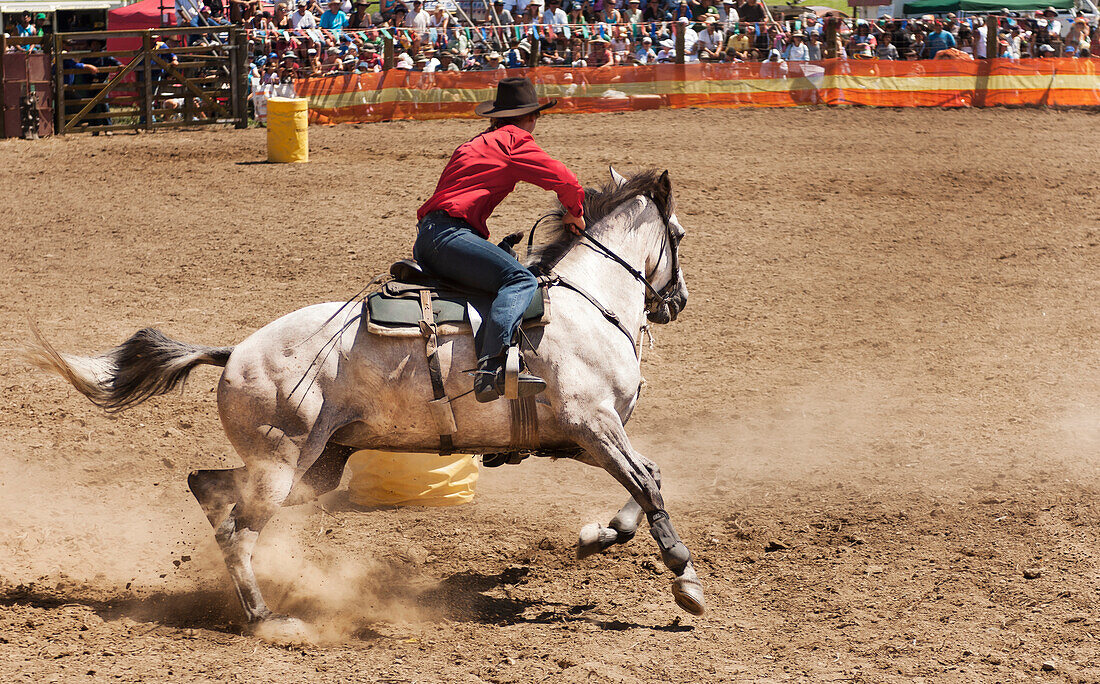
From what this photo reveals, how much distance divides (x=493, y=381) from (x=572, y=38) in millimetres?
21757

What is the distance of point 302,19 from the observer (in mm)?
25219

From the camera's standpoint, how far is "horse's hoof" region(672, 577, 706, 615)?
17.7ft

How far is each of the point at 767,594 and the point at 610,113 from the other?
17.9m

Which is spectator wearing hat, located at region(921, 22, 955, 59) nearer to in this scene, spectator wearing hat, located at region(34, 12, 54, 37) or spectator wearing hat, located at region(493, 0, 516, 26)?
spectator wearing hat, located at region(493, 0, 516, 26)

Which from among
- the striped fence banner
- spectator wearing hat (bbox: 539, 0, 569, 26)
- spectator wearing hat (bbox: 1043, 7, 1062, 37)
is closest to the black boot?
the striped fence banner

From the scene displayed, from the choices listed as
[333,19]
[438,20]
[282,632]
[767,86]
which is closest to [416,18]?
[438,20]

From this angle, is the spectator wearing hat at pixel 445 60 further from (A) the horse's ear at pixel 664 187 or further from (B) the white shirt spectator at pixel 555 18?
(A) the horse's ear at pixel 664 187

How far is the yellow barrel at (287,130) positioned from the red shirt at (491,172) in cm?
1205

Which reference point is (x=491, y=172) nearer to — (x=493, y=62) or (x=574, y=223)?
(x=574, y=223)

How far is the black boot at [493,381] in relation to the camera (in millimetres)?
5480

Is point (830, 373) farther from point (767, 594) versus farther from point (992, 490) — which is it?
point (767, 594)

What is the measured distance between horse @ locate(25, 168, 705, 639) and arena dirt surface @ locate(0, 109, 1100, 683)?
1.74 ft

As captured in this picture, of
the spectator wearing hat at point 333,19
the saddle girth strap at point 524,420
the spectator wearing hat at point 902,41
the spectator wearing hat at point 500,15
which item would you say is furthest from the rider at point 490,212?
the spectator wearing hat at point 902,41

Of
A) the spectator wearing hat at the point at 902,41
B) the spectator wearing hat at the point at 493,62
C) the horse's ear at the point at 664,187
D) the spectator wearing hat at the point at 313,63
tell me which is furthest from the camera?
the spectator wearing hat at the point at 902,41
